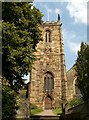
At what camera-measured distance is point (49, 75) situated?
44719mm

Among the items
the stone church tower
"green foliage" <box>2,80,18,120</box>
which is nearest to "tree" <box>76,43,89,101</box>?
"green foliage" <box>2,80,18,120</box>

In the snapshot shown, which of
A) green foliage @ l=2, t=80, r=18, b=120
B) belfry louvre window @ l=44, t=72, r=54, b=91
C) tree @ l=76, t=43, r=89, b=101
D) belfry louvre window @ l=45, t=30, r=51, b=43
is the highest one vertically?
belfry louvre window @ l=45, t=30, r=51, b=43

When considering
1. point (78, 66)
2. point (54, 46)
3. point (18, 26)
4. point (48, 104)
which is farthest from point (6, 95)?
point (54, 46)

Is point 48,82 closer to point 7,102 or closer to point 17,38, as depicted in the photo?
point 17,38

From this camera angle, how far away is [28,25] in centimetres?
1962

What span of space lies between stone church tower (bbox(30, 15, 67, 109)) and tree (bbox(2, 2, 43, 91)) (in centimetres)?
2219

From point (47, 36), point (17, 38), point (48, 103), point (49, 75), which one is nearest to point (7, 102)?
point (17, 38)

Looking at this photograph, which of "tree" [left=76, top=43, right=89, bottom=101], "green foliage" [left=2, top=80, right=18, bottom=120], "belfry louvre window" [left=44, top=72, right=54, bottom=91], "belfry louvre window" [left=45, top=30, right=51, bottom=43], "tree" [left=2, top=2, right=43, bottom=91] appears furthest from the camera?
"belfry louvre window" [left=45, top=30, right=51, bottom=43]

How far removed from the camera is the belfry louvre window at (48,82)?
43.8m

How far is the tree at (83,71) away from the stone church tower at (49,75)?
2081 cm

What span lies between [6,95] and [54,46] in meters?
31.3

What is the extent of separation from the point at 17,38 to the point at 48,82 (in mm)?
27532

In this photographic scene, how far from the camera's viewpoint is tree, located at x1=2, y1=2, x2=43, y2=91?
55.5 feet

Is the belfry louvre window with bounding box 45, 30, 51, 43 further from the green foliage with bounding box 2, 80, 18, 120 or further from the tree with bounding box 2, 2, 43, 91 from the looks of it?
the green foliage with bounding box 2, 80, 18, 120
